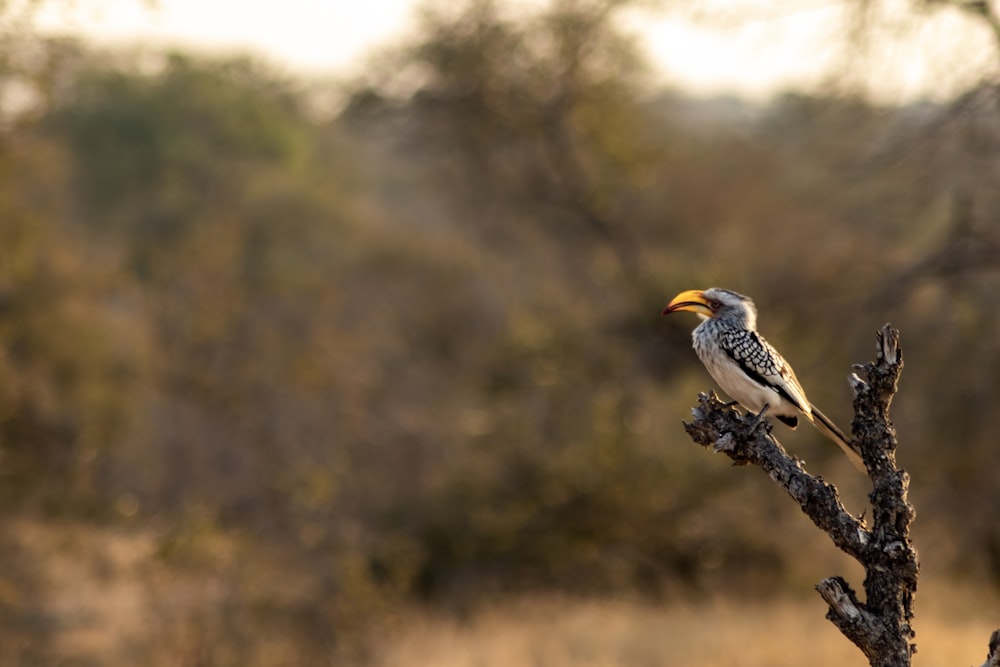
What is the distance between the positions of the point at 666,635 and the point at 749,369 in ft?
22.3

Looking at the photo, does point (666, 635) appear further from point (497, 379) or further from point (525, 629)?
point (497, 379)

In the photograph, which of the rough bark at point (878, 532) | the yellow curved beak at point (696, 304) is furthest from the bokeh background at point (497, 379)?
the rough bark at point (878, 532)

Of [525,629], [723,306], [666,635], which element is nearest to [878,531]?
[723,306]

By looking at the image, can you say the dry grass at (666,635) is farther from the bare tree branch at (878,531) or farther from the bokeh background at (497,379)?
the bare tree branch at (878,531)

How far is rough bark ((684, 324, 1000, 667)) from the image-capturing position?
381cm

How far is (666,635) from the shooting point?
11453 millimetres

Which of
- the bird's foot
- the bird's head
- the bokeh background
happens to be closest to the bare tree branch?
the bird's foot

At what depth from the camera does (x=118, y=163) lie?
93.5ft

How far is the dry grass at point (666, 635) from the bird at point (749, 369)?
4.92 meters

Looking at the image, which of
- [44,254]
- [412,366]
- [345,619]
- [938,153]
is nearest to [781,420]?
[938,153]

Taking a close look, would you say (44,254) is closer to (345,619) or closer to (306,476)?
(306,476)

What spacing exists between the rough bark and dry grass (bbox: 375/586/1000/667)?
589 cm

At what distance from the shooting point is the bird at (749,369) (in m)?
5.15

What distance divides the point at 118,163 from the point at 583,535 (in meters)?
18.1
